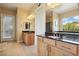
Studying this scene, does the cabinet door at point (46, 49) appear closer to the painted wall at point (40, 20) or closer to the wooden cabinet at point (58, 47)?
the wooden cabinet at point (58, 47)

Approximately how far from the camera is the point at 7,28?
78.8 inches

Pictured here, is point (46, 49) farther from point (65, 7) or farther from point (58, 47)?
point (65, 7)

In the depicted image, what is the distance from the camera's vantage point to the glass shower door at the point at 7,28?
6.55 feet

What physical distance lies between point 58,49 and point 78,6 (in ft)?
2.51

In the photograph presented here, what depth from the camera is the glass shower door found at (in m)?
2.00

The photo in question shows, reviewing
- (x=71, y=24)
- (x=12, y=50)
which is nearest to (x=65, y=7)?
(x=71, y=24)

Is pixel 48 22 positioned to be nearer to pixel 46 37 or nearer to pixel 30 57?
pixel 46 37

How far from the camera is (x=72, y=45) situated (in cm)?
148

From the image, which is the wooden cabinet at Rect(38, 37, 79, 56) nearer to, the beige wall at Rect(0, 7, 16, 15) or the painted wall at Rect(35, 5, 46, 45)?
the painted wall at Rect(35, 5, 46, 45)

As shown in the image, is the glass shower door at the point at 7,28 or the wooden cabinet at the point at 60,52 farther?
the glass shower door at the point at 7,28

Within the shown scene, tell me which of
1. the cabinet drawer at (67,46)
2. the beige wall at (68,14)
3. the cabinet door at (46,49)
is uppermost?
the beige wall at (68,14)

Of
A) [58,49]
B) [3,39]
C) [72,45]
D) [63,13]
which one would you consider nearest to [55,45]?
[58,49]

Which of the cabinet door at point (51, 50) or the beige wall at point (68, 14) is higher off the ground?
the beige wall at point (68, 14)

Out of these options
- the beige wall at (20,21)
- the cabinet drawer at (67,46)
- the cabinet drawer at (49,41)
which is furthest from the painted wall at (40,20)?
the cabinet drawer at (67,46)
